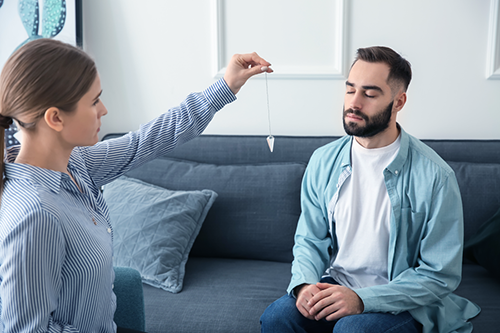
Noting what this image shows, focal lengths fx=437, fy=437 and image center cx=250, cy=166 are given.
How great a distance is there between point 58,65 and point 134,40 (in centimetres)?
147

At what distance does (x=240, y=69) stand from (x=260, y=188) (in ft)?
2.42

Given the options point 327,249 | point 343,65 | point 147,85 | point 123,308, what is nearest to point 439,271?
point 327,249

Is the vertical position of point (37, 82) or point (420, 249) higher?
point (37, 82)

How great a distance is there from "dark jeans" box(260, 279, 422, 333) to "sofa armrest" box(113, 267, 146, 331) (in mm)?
384

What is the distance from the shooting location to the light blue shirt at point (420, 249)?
4.29ft

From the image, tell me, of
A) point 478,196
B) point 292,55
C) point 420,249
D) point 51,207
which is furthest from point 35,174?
point 478,196

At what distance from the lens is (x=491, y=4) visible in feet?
6.55

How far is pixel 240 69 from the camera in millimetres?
1333

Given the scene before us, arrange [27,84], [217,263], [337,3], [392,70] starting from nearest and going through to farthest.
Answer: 1. [27,84]
2. [392,70]
3. [217,263]
4. [337,3]

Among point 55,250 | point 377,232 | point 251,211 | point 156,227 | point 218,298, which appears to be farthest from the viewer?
point 251,211

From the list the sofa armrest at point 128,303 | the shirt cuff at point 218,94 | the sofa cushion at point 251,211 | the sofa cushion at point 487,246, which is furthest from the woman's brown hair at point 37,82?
the sofa cushion at point 487,246

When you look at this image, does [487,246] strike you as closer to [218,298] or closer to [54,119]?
[218,298]

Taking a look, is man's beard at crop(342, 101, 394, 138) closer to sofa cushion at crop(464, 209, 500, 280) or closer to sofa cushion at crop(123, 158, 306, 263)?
sofa cushion at crop(123, 158, 306, 263)

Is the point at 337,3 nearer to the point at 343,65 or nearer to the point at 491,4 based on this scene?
the point at 343,65
